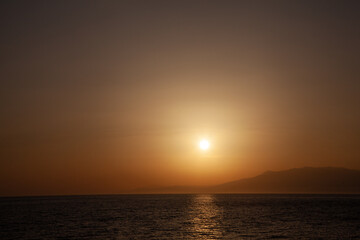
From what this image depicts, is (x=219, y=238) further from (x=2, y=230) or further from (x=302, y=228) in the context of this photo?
(x=2, y=230)

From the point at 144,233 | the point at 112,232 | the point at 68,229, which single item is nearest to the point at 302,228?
the point at 144,233

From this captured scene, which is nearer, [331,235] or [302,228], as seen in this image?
[331,235]

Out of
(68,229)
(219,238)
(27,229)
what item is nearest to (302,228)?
(219,238)

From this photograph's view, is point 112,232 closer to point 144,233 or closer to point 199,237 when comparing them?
point 144,233

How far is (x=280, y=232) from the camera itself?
55812mm

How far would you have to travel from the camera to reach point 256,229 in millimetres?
59469

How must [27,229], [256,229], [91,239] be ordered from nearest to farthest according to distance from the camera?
[91,239] → [256,229] → [27,229]

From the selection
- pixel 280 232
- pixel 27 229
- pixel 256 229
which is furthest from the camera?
pixel 27 229

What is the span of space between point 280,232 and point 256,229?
15.7 ft

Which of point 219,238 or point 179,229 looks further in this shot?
point 179,229

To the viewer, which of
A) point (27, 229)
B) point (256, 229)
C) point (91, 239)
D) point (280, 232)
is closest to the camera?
point (91, 239)

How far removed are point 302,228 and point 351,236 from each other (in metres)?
10.7

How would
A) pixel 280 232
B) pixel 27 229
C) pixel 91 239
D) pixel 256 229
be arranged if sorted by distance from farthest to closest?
1. pixel 27 229
2. pixel 256 229
3. pixel 280 232
4. pixel 91 239

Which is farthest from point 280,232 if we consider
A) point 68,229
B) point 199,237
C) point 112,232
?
point 68,229
